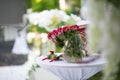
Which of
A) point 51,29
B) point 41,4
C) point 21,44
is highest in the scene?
point 41,4

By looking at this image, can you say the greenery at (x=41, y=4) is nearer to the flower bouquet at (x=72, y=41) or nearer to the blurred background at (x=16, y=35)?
the blurred background at (x=16, y=35)

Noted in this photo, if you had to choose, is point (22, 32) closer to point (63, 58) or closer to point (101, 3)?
point (63, 58)

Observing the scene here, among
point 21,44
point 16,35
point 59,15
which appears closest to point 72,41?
point 59,15

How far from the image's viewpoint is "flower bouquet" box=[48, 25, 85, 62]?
150 cm

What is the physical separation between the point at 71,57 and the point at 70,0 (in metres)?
5.44

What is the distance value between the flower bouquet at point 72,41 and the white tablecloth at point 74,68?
4 cm

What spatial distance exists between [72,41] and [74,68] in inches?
5.1

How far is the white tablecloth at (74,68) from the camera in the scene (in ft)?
4.69

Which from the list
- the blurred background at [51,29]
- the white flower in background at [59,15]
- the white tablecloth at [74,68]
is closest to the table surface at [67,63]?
the white tablecloth at [74,68]

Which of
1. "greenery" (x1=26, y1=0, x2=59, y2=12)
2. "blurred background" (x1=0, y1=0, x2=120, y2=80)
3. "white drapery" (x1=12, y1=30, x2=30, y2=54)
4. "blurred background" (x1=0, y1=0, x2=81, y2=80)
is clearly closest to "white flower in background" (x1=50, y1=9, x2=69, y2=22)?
"blurred background" (x1=0, y1=0, x2=120, y2=80)

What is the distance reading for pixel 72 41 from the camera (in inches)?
59.0

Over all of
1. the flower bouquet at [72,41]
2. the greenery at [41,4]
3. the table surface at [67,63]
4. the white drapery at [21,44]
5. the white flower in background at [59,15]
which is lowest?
the white drapery at [21,44]

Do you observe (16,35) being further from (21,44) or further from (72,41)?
A: (72,41)

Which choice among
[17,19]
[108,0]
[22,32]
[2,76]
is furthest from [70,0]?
[108,0]
